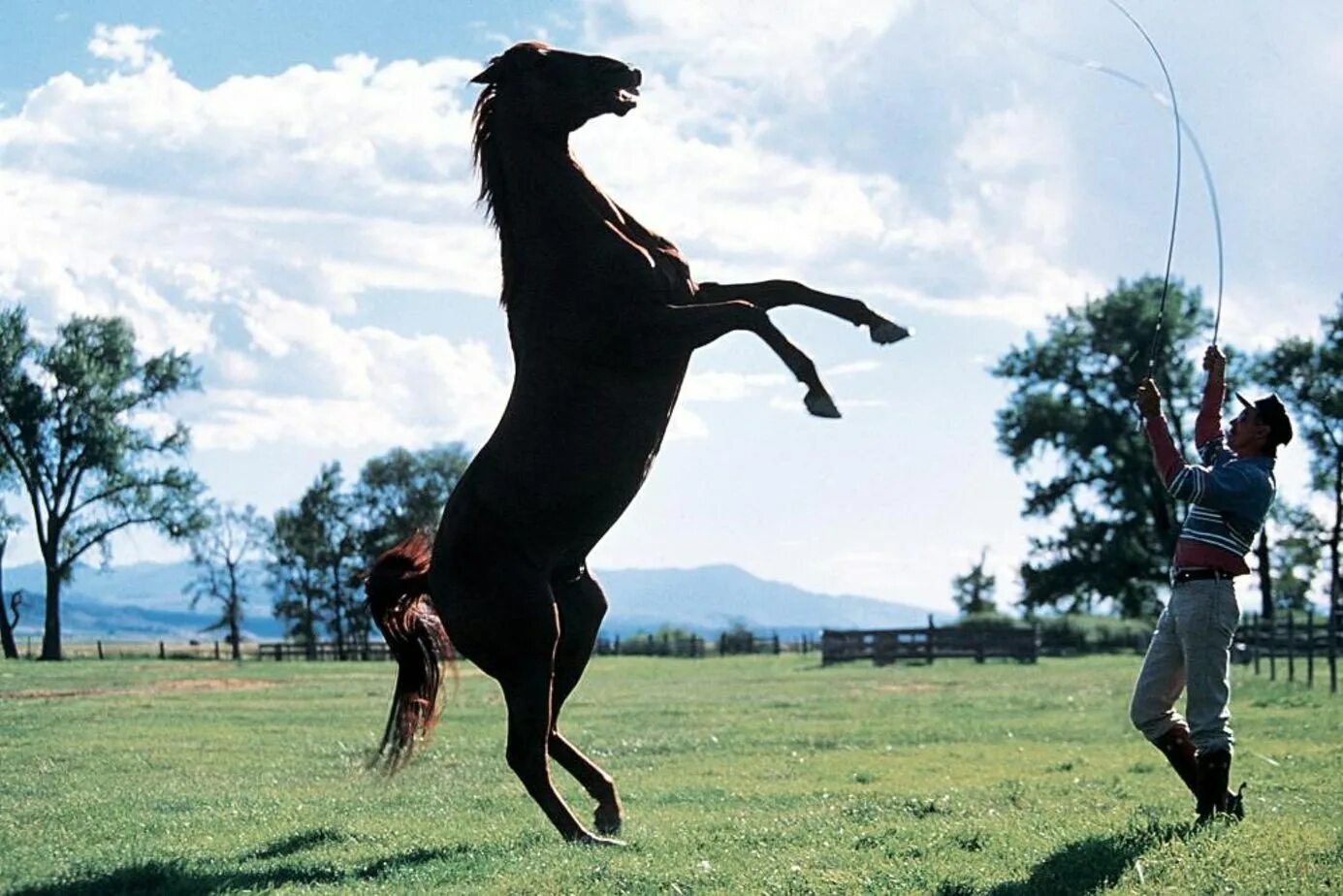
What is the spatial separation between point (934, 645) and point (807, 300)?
40.1 m

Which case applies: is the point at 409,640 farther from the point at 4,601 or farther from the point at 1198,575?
the point at 4,601

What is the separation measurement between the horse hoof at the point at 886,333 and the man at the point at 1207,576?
3.90ft

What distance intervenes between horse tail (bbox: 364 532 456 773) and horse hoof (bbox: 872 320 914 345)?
9.53ft

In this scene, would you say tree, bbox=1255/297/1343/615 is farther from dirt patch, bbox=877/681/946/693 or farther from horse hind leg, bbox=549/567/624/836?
horse hind leg, bbox=549/567/624/836

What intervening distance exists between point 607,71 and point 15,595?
185ft

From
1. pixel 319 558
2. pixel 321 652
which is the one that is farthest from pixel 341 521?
pixel 321 652

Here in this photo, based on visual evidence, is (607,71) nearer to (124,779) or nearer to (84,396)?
(124,779)

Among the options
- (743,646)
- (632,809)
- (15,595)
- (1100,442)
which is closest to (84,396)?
(15,595)

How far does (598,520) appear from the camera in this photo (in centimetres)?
777

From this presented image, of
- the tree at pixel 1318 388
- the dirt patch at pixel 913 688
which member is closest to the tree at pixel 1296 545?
the tree at pixel 1318 388

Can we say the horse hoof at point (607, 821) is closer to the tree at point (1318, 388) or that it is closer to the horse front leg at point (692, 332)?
the horse front leg at point (692, 332)

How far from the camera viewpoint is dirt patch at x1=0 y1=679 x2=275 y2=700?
1069 inches

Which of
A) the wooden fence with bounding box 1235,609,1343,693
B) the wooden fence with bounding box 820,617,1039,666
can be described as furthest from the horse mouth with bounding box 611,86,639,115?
the wooden fence with bounding box 820,617,1039,666

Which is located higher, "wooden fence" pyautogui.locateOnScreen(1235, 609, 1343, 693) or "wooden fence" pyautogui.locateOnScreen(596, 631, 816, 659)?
"wooden fence" pyautogui.locateOnScreen(1235, 609, 1343, 693)
